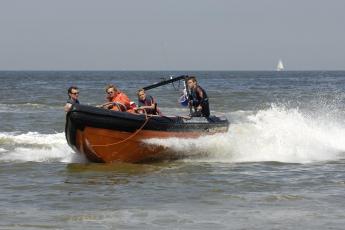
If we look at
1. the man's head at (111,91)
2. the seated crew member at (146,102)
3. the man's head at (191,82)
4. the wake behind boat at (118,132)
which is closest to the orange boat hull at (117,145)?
the wake behind boat at (118,132)

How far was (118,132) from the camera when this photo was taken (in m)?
11.5

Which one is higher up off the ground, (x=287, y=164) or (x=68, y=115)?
(x=68, y=115)

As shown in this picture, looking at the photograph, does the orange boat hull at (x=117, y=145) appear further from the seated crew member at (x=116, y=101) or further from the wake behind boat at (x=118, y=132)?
the seated crew member at (x=116, y=101)

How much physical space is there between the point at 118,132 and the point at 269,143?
3436 millimetres

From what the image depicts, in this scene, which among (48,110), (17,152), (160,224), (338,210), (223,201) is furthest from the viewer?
(48,110)

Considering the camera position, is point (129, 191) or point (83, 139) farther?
point (83, 139)

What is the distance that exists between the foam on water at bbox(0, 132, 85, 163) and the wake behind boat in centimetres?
59

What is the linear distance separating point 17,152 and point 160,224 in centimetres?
750

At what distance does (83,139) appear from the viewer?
11.5 m

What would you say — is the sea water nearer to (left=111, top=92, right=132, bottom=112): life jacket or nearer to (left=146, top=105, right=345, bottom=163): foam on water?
(left=146, top=105, right=345, bottom=163): foam on water

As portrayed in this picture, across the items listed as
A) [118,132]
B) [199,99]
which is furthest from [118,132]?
[199,99]

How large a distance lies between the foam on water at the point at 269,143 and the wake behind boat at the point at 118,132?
0.18 m

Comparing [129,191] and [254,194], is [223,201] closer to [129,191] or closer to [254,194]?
[254,194]

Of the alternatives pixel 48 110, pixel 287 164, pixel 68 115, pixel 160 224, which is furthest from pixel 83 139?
pixel 48 110
